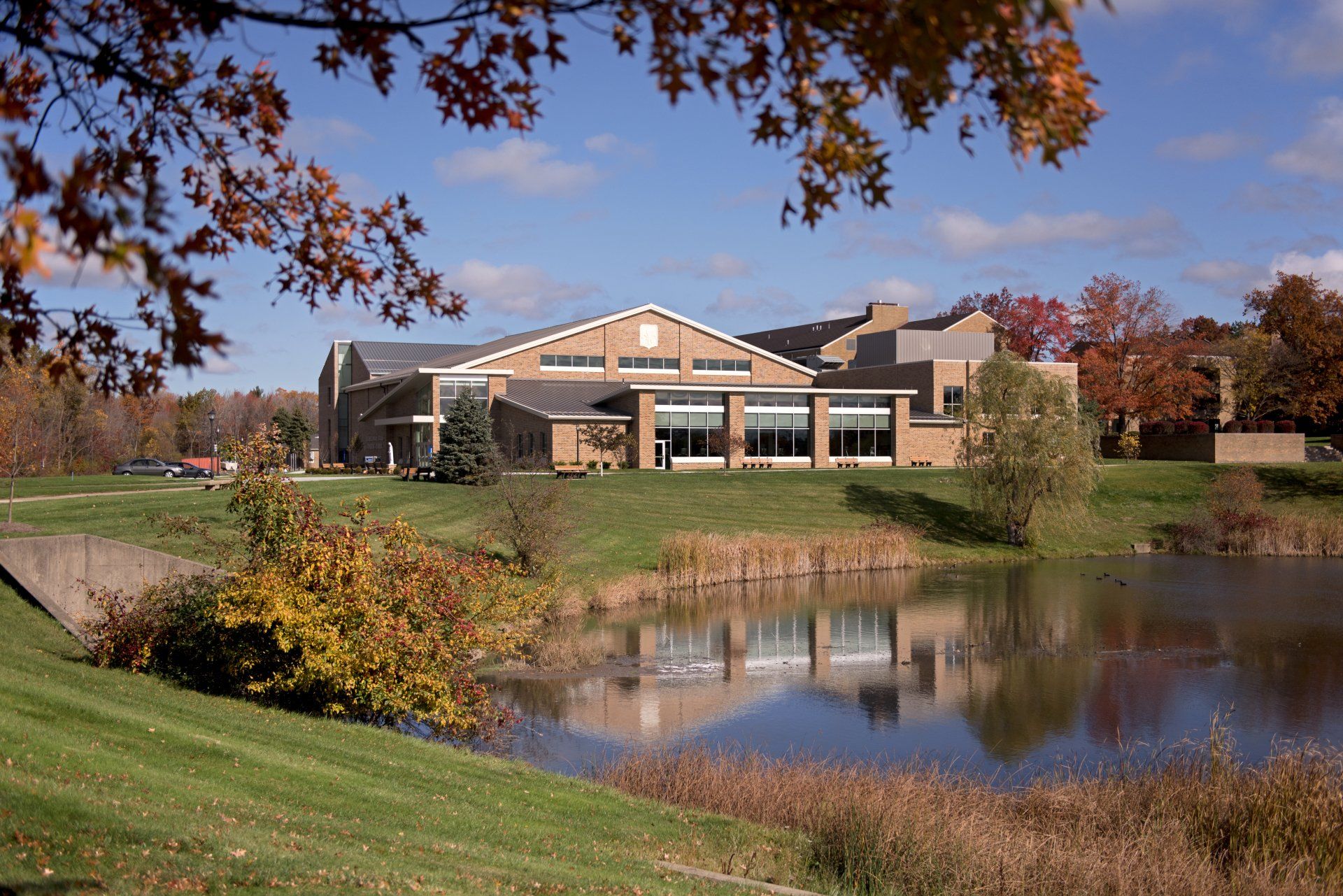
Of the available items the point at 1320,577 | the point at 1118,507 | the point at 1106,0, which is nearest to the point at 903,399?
the point at 1118,507

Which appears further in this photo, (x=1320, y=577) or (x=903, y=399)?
(x=903, y=399)

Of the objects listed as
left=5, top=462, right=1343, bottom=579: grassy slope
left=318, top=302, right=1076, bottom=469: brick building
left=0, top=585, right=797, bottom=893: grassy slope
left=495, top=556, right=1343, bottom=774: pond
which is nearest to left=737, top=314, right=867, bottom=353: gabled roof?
left=318, top=302, right=1076, bottom=469: brick building

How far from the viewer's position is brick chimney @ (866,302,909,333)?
91188 mm

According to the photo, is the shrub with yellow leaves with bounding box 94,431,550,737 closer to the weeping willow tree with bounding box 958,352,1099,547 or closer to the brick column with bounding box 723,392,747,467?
the weeping willow tree with bounding box 958,352,1099,547

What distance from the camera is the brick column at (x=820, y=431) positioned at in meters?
59.0

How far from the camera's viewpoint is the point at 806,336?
316 ft

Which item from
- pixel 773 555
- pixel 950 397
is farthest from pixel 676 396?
pixel 773 555

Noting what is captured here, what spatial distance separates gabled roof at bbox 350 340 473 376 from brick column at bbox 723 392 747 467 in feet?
90.6

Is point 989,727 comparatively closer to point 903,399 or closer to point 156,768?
point 156,768

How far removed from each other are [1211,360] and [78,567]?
68.6 meters

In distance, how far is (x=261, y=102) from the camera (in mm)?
5973

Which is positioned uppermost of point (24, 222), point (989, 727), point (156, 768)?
point (24, 222)

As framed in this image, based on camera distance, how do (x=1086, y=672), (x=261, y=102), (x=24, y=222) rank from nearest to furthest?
(x=24, y=222), (x=261, y=102), (x=1086, y=672)

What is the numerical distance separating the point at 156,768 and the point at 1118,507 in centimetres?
4641
